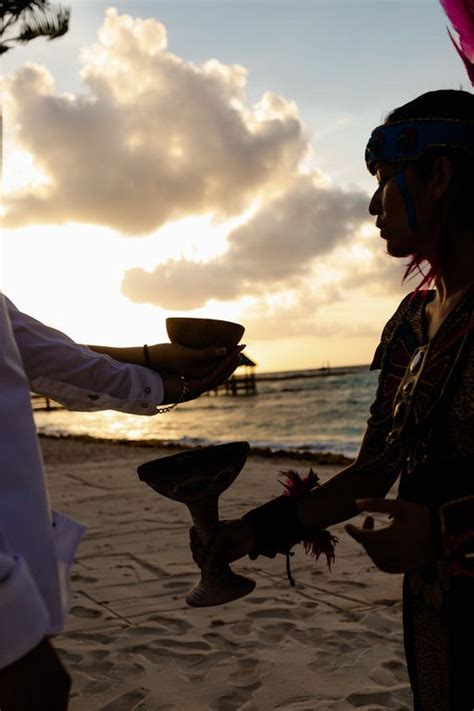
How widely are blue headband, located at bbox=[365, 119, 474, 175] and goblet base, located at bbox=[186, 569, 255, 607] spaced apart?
3.63ft

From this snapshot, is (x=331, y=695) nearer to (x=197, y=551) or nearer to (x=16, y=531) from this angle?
(x=197, y=551)

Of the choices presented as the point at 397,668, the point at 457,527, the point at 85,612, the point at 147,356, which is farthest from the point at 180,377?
the point at 85,612

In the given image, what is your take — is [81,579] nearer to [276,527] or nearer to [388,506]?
[276,527]

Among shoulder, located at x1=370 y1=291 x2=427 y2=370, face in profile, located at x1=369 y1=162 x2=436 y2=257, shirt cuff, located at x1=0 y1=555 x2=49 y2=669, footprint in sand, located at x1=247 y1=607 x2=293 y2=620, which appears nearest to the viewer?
shirt cuff, located at x1=0 y1=555 x2=49 y2=669

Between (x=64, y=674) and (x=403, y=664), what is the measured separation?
10.0ft

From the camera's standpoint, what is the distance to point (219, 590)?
1985 millimetres

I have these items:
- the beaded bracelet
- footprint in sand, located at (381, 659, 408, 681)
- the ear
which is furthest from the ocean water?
the ear

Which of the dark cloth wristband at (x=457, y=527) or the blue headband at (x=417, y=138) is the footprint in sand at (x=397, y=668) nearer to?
the dark cloth wristband at (x=457, y=527)

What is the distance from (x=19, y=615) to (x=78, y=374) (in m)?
0.93

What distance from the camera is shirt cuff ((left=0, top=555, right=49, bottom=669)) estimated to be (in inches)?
55.3

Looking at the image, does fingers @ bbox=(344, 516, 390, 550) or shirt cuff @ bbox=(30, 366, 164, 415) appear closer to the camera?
fingers @ bbox=(344, 516, 390, 550)

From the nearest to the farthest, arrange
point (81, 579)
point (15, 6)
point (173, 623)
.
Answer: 1. point (173, 623)
2. point (81, 579)
3. point (15, 6)

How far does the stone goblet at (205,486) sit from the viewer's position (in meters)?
1.96

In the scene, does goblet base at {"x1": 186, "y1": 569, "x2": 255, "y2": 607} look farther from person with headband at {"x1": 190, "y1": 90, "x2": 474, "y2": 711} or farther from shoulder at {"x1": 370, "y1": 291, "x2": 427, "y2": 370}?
shoulder at {"x1": 370, "y1": 291, "x2": 427, "y2": 370}
